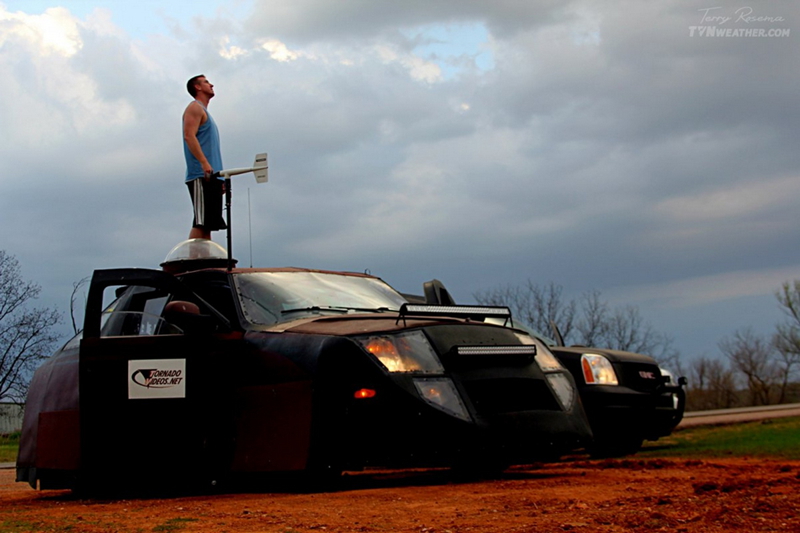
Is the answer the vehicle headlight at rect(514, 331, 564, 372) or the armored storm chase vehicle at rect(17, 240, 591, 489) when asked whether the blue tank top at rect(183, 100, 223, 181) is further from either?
the vehicle headlight at rect(514, 331, 564, 372)

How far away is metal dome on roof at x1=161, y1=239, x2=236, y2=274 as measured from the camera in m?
8.19

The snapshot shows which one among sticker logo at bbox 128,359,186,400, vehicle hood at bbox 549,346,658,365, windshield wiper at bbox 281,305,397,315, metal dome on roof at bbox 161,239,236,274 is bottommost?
sticker logo at bbox 128,359,186,400

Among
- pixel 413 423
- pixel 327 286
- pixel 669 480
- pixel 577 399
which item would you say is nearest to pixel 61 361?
pixel 327 286

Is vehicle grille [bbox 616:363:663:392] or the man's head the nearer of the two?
the man's head

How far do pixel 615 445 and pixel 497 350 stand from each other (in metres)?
5.38

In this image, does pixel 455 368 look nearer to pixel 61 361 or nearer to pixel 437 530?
pixel 437 530

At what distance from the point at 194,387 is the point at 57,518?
135 centimetres

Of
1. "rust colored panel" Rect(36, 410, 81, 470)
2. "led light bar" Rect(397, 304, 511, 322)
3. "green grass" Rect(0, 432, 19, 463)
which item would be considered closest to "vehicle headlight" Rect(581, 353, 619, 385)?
"led light bar" Rect(397, 304, 511, 322)

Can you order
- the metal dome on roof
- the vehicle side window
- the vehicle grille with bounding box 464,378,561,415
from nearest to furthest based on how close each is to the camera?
the vehicle grille with bounding box 464,378,561,415
the vehicle side window
the metal dome on roof

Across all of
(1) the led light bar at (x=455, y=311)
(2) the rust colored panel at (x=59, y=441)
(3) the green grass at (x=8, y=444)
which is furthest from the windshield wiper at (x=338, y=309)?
(3) the green grass at (x=8, y=444)

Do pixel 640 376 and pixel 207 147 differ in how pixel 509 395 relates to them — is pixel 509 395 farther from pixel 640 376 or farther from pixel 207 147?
pixel 640 376

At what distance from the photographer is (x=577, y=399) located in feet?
22.8

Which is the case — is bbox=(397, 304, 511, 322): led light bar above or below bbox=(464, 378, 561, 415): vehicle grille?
above

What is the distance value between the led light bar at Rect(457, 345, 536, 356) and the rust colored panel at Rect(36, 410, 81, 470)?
2.68m
